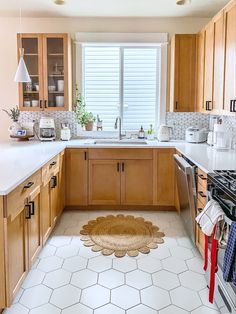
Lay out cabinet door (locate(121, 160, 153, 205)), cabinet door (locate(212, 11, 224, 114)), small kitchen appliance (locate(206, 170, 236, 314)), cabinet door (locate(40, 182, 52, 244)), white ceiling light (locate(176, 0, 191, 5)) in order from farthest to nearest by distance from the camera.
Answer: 1. cabinet door (locate(121, 160, 153, 205))
2. white ceiling light (locate(176, 0, 191, 5))
3. cabinet door (locate(212, 11, 224, 114))
4. cabinet door (locate(40, 182, 52, 244))
5. small kitchen appliance (locate(206, 170, 236, 314))

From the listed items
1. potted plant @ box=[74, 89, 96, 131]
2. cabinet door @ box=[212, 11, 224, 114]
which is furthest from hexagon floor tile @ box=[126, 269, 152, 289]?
potted plant @ box=[74, 89, 96, 131]

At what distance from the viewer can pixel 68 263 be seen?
2.90 metres

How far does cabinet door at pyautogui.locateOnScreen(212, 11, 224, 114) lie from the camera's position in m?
3.33

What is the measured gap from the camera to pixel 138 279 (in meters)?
2.64

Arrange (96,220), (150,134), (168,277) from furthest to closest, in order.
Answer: (150,134), (96,220), (168,277)

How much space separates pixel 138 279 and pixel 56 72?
2880mm

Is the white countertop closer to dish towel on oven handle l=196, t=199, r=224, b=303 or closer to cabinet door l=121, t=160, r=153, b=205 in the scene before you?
cabinet door l=121, t=160, r=153, b=205

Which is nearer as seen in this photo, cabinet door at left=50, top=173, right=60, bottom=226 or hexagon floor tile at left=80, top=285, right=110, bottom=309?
hexagon floor tile at left=80, top=285, right=110, bottom=309

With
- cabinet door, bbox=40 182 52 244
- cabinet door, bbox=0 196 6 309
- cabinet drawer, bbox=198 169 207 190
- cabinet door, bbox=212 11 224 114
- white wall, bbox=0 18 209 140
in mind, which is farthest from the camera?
white wall, bbox=0 18 209 140

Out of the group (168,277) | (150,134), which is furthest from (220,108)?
(168,277)

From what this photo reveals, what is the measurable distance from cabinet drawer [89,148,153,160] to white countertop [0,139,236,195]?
51mm

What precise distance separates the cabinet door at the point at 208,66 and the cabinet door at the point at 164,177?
2.37ft

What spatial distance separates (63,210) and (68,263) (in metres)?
1.38

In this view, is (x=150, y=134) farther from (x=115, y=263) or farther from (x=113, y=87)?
(x=115, y=263)
